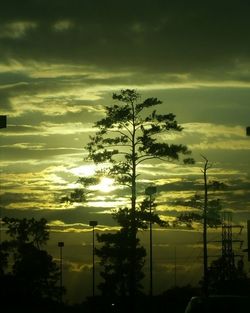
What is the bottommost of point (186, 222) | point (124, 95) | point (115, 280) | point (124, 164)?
point (115, 280)

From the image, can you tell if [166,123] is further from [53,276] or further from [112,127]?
[53,276]

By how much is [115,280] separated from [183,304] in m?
39.3

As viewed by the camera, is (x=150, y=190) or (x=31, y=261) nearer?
(x=150, y=190)

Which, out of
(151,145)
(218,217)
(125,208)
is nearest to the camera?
(151,145)

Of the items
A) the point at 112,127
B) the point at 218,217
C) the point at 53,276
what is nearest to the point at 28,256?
the point at 53,276

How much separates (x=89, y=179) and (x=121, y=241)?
1392 inches

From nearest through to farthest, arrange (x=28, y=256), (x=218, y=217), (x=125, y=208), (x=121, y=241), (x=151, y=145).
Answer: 1. (x=151, y=145)
2. (x=125, y=208)
3. (x=218, y=217)
4. (x=121, y=241)
5. (x=28, y=256)

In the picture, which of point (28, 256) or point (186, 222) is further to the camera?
point (28, 256)

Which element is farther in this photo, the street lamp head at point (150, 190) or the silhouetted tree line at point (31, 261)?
the silhouetted tree line at point (31, 261)

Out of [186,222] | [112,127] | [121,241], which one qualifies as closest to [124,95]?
[112,127]

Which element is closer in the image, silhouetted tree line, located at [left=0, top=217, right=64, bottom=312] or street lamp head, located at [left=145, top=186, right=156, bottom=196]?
street lamp head, located at [left=145, top=186, right=156, bottom=196]

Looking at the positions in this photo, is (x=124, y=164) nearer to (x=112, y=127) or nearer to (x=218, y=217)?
(x=112, y=127)

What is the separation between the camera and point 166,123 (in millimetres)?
57062

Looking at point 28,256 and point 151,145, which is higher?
point 151,145
